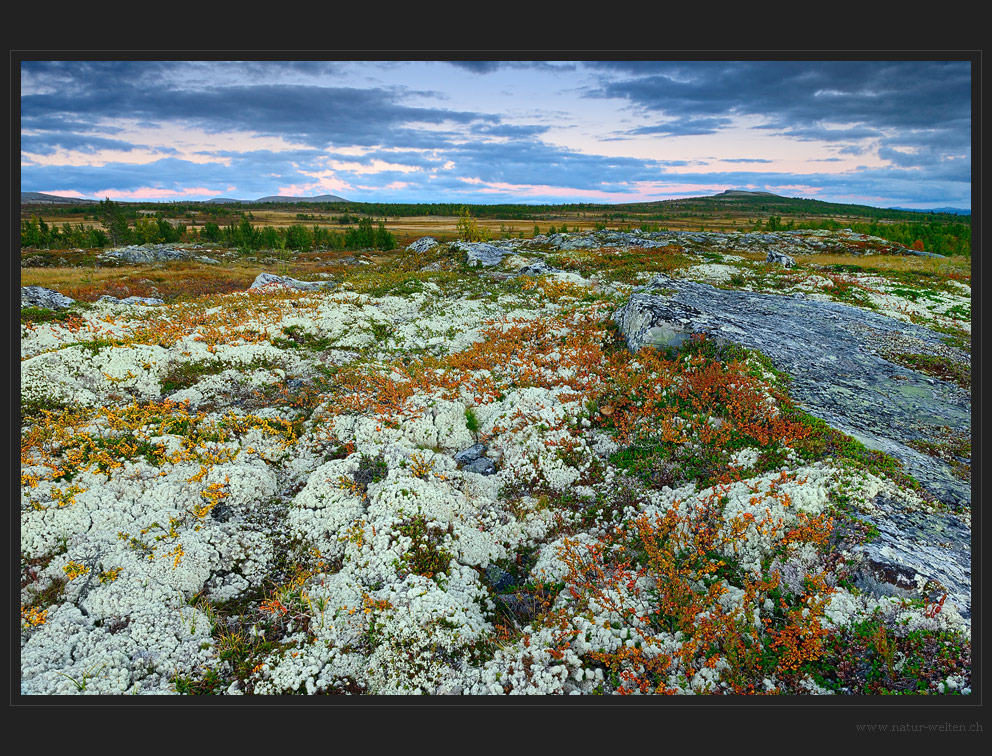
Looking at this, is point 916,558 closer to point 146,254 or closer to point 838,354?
point 838,354

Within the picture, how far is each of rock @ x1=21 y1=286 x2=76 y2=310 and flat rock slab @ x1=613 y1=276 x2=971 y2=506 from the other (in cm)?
2525

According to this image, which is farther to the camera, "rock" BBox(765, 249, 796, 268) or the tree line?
the tree line

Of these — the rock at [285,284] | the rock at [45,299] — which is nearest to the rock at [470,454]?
the rock at [285,284]

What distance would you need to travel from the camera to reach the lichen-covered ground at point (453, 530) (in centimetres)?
476

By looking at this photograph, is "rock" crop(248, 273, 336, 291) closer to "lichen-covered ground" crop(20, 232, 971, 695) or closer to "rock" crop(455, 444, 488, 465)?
"lichen-covered ground" crop(20, 232, 971, 695)

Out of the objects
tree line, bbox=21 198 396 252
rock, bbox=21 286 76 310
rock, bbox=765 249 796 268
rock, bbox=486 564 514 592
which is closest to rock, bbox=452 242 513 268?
rock, bbox=765 249 796 268

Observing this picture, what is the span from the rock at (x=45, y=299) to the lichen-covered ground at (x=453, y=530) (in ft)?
30.1

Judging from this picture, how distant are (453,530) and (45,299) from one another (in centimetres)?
2536

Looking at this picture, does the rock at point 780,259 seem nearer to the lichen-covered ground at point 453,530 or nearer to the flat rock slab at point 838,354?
the flat rock slab at point 838,354

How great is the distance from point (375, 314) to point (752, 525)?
16.5 metres

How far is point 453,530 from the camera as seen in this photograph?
7020 millimetres

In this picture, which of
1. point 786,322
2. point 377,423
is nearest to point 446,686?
point 377,423

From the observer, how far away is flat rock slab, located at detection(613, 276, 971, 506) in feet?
25.7
